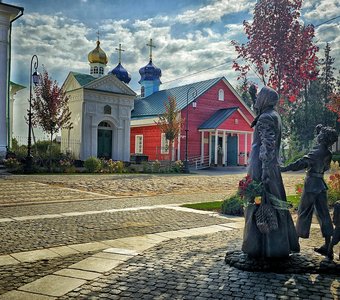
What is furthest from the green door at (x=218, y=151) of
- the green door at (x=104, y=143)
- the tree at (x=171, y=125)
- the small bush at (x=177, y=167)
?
the green door at (x=104, y=143)

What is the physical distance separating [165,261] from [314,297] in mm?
1947

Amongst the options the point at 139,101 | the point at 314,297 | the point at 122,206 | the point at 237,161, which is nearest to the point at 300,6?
the point at 122,206

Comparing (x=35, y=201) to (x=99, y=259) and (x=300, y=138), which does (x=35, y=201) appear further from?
(x=300, y=138)

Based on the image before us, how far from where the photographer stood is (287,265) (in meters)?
4.39

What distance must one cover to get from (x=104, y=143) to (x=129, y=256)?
22392 millimetres

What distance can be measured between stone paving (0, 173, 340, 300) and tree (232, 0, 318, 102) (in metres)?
4.95

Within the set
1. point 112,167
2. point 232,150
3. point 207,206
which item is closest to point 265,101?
point 207,206

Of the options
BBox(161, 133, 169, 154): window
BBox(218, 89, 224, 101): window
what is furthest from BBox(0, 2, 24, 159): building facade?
BBox(218, 89, 224, 101): window

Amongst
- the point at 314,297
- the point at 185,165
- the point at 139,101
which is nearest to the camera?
the point at 314,297

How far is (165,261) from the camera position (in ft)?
15.7

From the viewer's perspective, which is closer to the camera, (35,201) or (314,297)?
(314,297)

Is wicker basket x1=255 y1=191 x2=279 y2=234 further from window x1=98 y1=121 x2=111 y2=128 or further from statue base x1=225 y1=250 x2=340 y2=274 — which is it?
window x1=98 y1=121 x2=111 y2=128

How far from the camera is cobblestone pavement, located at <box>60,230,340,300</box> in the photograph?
3645 millimetres

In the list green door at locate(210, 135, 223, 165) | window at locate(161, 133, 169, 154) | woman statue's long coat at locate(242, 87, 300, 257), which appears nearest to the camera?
woman statue's long coat at locate(242, 87, 300, 257)
